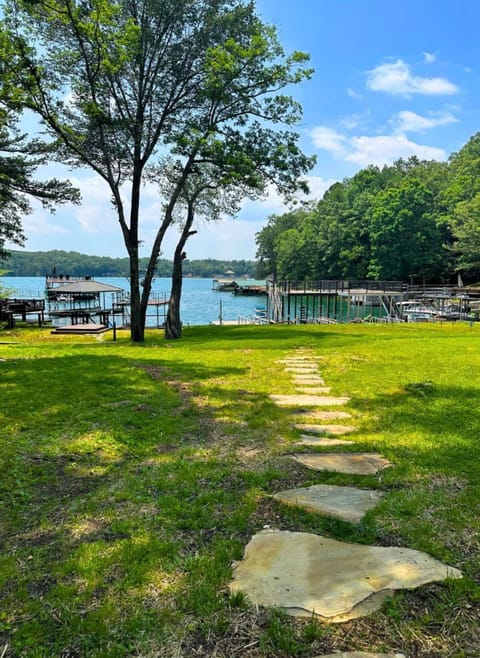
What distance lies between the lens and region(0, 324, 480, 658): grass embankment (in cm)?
159

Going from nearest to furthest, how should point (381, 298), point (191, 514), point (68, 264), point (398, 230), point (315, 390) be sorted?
point (191, 514), point (315, 390), point (381, 298), point (398, 230), point (68, 264)

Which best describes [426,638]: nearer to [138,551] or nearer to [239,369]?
[138,551]

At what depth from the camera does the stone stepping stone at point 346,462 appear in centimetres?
305

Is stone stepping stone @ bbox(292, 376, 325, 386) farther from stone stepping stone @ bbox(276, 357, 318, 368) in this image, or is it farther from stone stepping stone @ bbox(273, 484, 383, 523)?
stone stepping stone @ bbox(273, 484, 383, 523)

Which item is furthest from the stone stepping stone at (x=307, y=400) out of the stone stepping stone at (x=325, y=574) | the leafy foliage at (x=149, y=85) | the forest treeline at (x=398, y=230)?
the forest treeline at (x=398, y=230)

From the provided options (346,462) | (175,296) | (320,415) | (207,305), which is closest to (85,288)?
(175,296)

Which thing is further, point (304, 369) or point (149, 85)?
point (149, 85)

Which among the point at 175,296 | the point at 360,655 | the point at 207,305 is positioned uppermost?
the point at 175,296

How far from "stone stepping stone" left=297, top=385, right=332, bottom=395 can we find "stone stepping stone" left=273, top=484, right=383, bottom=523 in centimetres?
265

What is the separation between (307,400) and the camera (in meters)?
5.04

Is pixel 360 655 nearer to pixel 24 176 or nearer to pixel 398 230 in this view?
pixel 24 176

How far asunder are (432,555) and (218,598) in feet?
3.39

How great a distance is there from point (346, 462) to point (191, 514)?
1.29 m

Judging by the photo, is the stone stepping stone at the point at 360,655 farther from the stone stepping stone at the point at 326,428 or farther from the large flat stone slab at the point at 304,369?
the large flat stone slab at the point at 304,369
